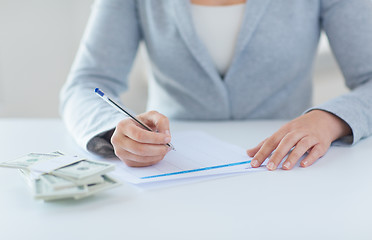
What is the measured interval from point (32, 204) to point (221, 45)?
712mm

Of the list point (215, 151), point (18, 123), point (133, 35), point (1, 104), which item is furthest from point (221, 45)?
point (1, 104)

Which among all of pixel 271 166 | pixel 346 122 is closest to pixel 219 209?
pixel 271 166

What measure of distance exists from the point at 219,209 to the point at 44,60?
156 centimetres

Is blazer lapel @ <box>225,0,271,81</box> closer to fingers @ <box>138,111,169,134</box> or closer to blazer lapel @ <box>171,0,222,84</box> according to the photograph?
blazer lapel @ <box>171,0,222,84</box>

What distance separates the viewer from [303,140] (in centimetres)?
77

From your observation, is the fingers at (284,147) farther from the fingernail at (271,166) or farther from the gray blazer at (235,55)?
the gray blazer at (235,55)

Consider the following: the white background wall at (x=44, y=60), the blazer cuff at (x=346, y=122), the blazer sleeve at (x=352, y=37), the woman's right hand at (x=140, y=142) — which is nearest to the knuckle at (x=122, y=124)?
the woman's right hand at (x=140, y=142)

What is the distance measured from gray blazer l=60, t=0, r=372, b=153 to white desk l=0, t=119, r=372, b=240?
44 cm

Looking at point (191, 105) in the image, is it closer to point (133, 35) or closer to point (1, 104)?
point (133, 35)

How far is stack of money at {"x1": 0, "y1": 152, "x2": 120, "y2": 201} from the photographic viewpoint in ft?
1.87

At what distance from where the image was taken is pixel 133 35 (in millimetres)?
1227

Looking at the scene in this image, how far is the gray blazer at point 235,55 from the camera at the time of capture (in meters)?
1.10

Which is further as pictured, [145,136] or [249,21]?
[249,21]

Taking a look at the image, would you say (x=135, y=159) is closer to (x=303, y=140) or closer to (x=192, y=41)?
(x=303, y=140)
